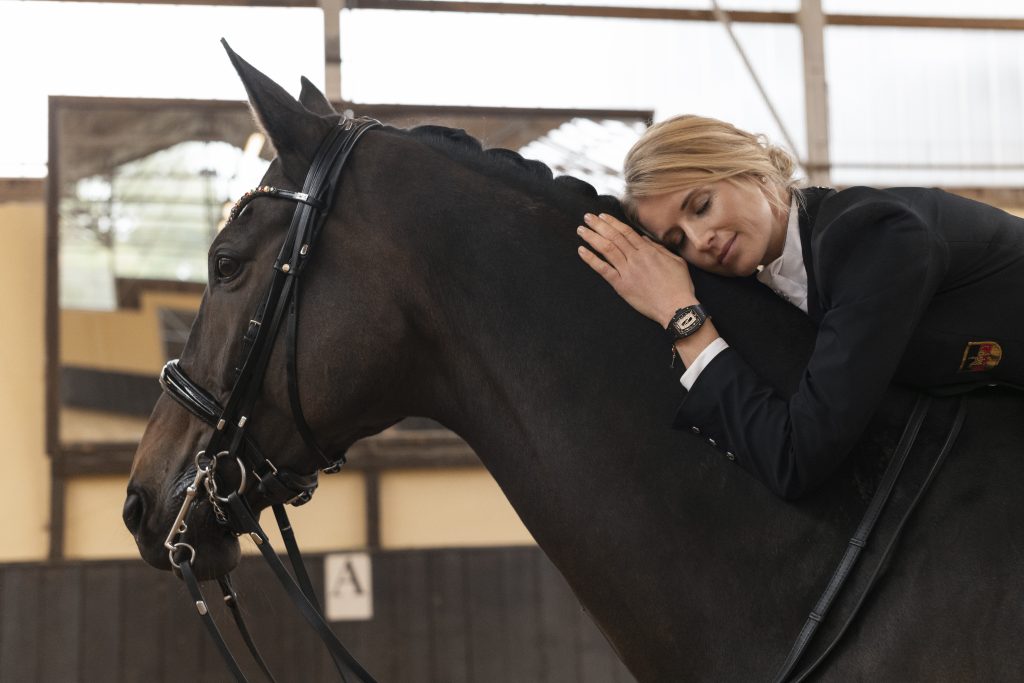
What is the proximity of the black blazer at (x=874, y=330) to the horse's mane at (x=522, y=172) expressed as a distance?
0.39 meters

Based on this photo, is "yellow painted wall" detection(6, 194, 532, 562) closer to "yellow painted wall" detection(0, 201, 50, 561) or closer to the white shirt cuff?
"yellow painted wall" detection(0, 201, 50, 561)

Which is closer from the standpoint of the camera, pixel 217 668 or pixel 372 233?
pixel 372 233

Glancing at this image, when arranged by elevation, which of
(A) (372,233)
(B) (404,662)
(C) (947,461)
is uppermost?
(A) (372,233)

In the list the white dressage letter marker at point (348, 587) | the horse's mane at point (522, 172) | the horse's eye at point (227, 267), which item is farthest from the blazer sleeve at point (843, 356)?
the white dressage letter marker at point (348, 587)

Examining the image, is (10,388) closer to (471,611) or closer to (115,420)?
(115,420)

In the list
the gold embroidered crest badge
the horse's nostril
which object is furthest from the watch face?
the horse's nostril

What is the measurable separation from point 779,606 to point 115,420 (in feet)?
16.3

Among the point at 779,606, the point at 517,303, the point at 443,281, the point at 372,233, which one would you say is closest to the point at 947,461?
the point at 779,606

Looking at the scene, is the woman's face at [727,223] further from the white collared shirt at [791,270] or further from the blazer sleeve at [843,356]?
the blazer sleeve at [843,356]

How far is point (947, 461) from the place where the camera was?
1456mm

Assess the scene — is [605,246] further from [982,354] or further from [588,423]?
[982,354]

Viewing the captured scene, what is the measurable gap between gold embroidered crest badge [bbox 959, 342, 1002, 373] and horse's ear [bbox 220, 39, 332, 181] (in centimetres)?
106

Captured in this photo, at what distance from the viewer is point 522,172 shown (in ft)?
5.84

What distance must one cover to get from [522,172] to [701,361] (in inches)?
18.8
